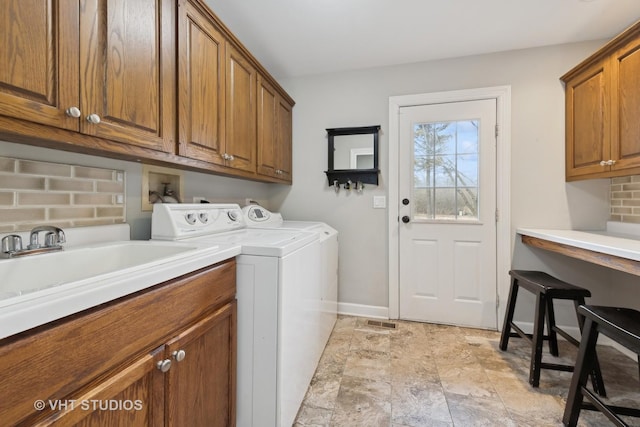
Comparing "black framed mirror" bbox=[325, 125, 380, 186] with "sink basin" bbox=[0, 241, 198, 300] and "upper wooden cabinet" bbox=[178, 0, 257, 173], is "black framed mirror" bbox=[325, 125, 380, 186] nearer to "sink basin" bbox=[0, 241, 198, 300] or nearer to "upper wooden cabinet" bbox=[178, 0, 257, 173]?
"upper wooden cabinet" bbox=[178, 0, 257, 173]

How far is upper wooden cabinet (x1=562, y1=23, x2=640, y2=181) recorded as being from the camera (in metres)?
1.65

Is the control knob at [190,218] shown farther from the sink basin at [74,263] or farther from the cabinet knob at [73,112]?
the cabinet knob at [73,112]

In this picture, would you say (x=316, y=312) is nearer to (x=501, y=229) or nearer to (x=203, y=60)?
(x=203, y=60)

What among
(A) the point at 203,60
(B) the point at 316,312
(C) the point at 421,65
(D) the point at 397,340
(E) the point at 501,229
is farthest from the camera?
(C) the point at 421,65

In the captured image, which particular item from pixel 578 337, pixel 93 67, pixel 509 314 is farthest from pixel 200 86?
pixel 578 337

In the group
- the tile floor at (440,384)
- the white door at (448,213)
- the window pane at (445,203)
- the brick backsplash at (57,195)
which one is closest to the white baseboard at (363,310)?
the white door at (448,213)

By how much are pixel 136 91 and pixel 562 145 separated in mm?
2951

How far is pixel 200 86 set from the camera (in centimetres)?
139

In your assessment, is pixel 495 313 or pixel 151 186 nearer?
pixel 151 186

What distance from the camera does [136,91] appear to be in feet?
3.41

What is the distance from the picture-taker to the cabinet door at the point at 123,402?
1.90ft

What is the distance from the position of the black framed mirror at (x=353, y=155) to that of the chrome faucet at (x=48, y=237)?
6.63 ft

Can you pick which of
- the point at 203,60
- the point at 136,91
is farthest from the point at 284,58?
the point at 136,91

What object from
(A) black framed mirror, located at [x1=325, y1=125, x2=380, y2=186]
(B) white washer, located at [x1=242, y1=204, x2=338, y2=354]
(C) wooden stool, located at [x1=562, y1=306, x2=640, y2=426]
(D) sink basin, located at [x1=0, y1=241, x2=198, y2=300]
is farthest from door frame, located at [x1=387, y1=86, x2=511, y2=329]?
(D) sink basin, located at [x1=0, y1=241, x2=198, y2=300]
